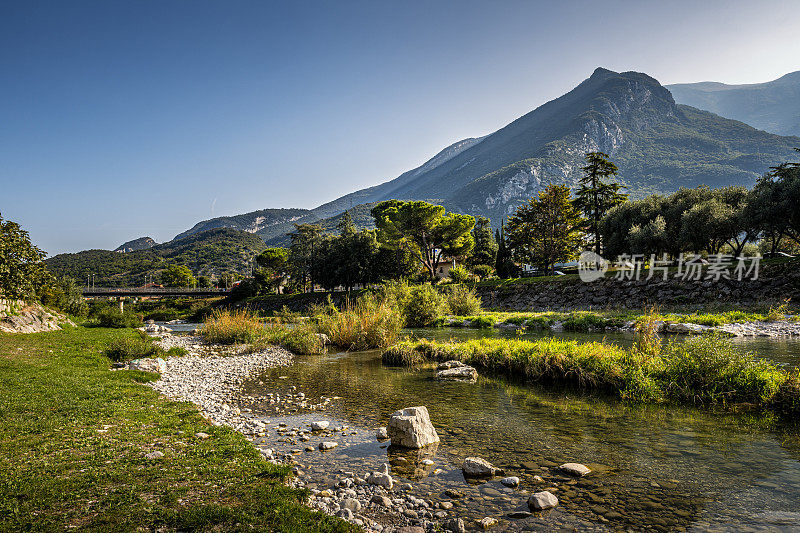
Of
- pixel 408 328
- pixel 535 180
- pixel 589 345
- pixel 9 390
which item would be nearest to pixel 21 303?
pixel 9 390

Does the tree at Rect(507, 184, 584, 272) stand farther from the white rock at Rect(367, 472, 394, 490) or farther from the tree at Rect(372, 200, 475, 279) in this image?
the white rock at Rect(367, 472, 394, 490)

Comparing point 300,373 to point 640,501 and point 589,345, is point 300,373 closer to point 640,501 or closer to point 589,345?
point 589,345

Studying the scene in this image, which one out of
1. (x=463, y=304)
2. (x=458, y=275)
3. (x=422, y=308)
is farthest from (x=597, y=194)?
(x=422, y=308)

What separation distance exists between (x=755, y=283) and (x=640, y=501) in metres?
31.6

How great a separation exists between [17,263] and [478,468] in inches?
925

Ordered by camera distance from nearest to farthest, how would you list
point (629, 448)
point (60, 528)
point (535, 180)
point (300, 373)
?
point (60, 528) → point (629, 448) → point (300, 373) → point (535, 180)

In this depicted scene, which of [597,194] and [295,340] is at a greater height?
[597,194]

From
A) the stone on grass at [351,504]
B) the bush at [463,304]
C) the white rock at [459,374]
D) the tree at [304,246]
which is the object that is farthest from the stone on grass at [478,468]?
the tree at [304,246]

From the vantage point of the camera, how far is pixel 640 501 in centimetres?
473

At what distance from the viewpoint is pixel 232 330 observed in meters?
21.7

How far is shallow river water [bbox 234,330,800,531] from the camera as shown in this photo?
4.48 m

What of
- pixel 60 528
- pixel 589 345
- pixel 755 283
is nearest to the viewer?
pixel 60 528

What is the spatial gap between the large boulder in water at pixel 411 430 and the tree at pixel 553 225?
4649cm

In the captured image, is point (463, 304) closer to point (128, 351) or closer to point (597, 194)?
point (128, 351)
